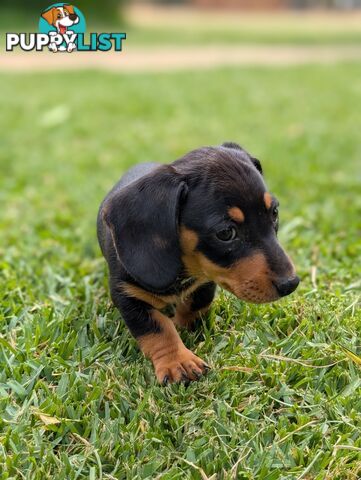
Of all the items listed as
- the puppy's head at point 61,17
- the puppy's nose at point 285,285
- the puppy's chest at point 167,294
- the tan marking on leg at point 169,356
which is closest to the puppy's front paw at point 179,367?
the tan marking on leg at point 169,356

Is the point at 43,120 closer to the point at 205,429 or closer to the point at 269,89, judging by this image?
the point at 269,89

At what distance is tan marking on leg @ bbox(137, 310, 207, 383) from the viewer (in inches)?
103

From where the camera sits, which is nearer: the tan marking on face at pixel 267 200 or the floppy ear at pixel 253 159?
the tan marking on face at pixel 267 200

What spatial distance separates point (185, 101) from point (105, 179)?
4104 mm

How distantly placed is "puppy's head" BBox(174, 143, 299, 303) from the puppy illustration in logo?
11.8ft

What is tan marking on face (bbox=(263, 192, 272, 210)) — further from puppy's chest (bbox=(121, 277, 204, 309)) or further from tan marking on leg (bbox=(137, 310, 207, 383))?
tan marking on leg (bbox=(137, 310, 207, 383))

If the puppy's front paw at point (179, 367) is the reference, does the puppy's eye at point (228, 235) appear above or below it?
above

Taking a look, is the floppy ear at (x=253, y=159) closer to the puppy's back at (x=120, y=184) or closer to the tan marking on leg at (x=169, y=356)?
the puppy's back at (x=120, y=184)

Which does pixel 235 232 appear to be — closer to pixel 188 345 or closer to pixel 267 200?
pixel 267 200

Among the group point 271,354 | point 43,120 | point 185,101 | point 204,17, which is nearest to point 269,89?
point 185,101

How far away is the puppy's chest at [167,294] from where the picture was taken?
9.15ft

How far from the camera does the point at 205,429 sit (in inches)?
93.5

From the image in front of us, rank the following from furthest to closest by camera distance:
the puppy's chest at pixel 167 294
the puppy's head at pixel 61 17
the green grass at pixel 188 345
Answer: the puppy's head at pixel 61 17 < the puppy's chest at pixel 167 294 < the green grass at pixel 188 345

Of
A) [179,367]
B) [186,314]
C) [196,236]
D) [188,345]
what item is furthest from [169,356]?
[196,236]
